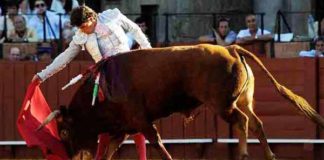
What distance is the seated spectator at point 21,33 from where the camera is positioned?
13773 millimetres

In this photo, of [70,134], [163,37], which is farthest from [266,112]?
[70,134]

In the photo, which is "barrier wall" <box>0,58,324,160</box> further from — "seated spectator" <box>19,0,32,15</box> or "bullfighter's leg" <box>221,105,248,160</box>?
"bullfighter's leg" <box>221,105,248,160</box>

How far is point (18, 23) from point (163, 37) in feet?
8.56

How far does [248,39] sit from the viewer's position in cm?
1333

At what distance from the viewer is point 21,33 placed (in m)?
13.9

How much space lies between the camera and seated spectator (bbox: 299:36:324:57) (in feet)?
43.2

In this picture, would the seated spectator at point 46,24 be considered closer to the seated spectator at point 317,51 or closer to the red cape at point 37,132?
the seated spectator at point 317,51

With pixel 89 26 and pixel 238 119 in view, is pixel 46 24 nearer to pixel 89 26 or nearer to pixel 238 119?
pixel 89 26

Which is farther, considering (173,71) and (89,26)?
(89,26)

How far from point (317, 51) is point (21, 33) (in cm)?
352

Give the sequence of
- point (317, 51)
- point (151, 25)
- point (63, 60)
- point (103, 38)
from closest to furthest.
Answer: point (103, 38) → point (63, 60) → point (317, 51) → point (151, 25)

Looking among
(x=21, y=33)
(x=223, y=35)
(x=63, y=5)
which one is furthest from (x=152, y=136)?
(x=63, y=5)

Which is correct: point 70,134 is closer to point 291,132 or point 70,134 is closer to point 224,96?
point 224,96

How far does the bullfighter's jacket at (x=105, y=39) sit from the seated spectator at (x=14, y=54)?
12.9 feet
